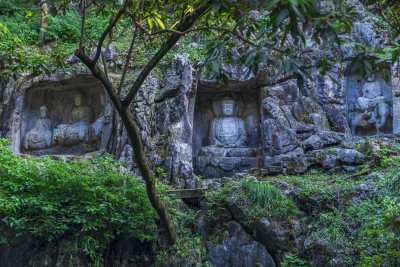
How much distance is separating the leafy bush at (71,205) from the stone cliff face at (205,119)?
2.90 m

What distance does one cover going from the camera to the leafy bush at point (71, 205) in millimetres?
5949

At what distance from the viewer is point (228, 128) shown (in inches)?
499

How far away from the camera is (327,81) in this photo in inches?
499

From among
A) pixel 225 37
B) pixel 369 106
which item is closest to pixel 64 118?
pixel 225 37

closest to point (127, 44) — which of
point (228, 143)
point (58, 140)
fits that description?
point (58, 140)

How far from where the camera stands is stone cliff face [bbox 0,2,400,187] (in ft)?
34.3

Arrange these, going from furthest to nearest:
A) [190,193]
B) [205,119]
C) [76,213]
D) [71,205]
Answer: [205,119] < [190,193] < [71,205] < [76,213]

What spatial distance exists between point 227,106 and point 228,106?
3cm

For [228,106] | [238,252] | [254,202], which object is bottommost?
[238,252]

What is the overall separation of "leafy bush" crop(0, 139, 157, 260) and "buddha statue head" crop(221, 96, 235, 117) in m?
6.36

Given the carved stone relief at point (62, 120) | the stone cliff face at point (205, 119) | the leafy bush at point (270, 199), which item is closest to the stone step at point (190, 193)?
the leafy bush at point (270, 199)

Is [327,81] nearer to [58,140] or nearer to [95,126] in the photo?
[95,126]

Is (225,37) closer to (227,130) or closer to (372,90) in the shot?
(227,130)

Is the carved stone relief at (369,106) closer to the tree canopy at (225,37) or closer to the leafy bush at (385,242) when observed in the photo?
the leafy bush at (385,242)
